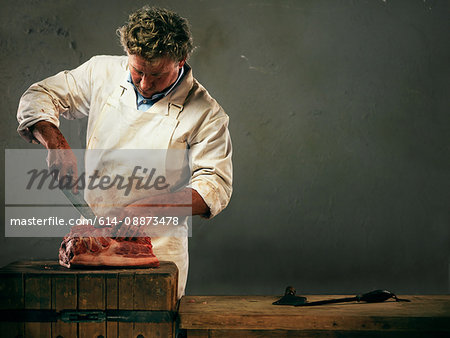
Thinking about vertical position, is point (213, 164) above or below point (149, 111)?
below

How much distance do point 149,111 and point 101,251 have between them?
96 cm

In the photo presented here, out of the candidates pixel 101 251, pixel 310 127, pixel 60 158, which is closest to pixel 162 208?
pixel 101 251

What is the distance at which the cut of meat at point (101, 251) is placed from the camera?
8.16ft

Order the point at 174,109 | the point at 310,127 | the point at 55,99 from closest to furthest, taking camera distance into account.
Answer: the point at 174,109, the point at 55,99, the point at 310,127

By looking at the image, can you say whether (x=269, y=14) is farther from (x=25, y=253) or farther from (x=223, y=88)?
(x=25, y=253)

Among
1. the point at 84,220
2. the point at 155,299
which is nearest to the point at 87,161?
the point at 84,220

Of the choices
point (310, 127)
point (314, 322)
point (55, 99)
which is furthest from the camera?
point (310, 127)

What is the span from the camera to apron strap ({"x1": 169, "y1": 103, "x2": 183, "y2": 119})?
3.17 m

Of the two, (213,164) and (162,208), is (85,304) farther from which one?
(213,164)

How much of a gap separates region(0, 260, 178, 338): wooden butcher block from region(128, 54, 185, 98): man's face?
1.08 meters

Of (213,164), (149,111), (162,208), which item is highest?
(149,111)

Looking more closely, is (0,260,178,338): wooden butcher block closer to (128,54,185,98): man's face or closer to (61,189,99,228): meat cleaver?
(61,189,99,228): meat cleaver

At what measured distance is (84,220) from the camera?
10.1 feet

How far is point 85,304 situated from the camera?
7.70 feet
